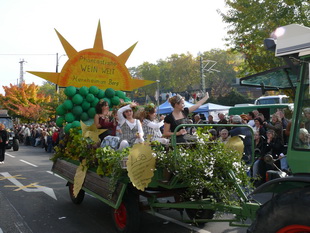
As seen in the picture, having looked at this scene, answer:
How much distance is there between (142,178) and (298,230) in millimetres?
2176

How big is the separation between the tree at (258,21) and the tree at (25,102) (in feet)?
87.0

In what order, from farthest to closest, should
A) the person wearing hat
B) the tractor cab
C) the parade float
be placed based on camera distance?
the person wearing hat < the parade float < the tractor cab

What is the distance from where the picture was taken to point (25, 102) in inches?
1727

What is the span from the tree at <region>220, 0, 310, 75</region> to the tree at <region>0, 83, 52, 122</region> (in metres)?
26.5

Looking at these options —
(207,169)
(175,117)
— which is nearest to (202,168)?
(207,169)

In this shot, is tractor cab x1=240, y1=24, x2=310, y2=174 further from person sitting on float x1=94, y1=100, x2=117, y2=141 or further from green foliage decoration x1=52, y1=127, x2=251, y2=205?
person sitting on float x1=94, y1=100, x2=117, y2=141

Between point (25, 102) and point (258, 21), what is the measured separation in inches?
1429

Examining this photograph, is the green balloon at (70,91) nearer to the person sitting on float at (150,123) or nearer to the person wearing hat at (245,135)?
the person sitting on float at (150,123)

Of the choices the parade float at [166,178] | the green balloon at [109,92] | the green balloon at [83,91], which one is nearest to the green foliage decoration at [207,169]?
the parade float at [166,178]

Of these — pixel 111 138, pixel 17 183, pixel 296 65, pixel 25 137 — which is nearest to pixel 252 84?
pixel 296 65

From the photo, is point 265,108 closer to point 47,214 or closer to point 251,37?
point 251,37

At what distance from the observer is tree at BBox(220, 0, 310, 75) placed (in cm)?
1384

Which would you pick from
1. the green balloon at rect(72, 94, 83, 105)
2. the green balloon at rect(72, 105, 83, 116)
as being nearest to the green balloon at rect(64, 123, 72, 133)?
the green balloon at rect(72, 105, 83, 116)

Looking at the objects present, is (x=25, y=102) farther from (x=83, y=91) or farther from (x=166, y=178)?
(x=166, y=178)
